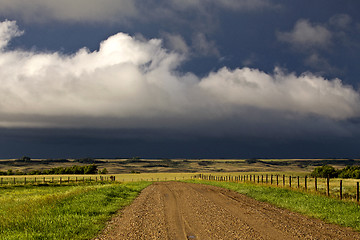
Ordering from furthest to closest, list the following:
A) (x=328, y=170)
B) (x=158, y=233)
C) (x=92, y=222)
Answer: (x=328, y=170)
(x=92, y=222)
(x=158, y=233)

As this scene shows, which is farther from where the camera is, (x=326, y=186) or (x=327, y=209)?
(x=326, y=186)

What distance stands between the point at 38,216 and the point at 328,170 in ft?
353

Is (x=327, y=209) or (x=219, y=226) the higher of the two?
(x=219, y=226)

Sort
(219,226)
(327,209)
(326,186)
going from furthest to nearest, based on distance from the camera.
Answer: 1. (326,186)
2. (327,209)
3. (219,226)

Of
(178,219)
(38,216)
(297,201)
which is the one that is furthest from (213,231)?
(297,201)

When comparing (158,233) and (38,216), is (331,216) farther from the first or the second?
(38,216)

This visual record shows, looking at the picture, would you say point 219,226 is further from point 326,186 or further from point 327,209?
point 326,186

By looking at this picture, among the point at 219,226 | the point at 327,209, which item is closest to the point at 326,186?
the point at 327,209

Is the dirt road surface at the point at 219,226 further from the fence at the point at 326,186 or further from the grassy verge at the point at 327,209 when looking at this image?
the fence at the point at 326,186

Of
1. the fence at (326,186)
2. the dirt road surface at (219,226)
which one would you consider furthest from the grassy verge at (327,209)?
the fence at (326,186)

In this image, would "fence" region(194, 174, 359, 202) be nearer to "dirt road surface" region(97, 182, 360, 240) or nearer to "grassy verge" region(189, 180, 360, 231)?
"grassy verge" region(189, 180, 360, 231)

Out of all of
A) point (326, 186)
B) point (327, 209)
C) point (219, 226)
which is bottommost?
point (326, 186)

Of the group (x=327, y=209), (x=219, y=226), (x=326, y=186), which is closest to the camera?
(x=219, y=226)

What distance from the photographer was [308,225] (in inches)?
565
